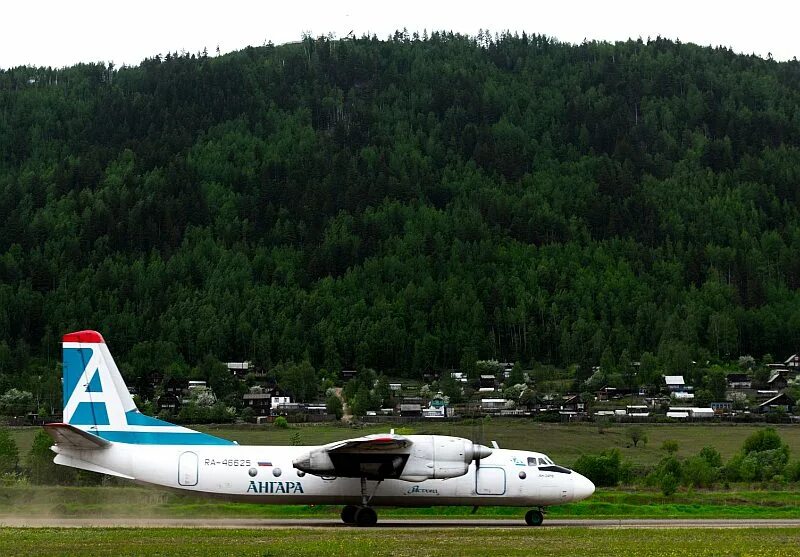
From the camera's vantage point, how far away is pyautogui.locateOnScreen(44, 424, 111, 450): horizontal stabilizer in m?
41.1

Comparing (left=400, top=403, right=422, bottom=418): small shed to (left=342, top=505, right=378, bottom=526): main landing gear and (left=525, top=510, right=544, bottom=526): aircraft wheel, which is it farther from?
(left=342, top=505, right=378, bottom=526): main landing gear

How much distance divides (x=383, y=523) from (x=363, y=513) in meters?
1.22

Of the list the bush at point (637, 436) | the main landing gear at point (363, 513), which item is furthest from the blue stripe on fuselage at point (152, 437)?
the bush at point (637, 436)

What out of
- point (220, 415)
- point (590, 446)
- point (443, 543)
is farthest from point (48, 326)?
point (443, 543)

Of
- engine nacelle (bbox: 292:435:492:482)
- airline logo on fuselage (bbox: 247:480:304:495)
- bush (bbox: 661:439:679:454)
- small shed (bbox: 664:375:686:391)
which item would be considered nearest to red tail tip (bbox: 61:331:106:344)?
airline logo on fuselage (bbox: 247:480:304:495)

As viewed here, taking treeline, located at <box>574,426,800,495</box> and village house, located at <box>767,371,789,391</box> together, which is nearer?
treeline, located at <box>574,426,800,495</box>

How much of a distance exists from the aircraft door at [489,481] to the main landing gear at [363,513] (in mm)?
3930

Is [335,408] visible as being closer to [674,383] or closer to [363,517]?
[674,383]

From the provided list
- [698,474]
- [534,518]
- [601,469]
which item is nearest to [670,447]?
[698,474]

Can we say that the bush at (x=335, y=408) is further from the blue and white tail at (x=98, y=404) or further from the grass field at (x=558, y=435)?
the blue and white tail at (x=98, y=404)

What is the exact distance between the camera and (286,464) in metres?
43.3

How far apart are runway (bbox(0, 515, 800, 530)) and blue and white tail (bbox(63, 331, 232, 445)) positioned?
3247 millimetres

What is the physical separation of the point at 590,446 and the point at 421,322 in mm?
102604

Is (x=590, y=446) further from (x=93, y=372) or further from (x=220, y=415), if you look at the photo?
(x=93, y=372)
